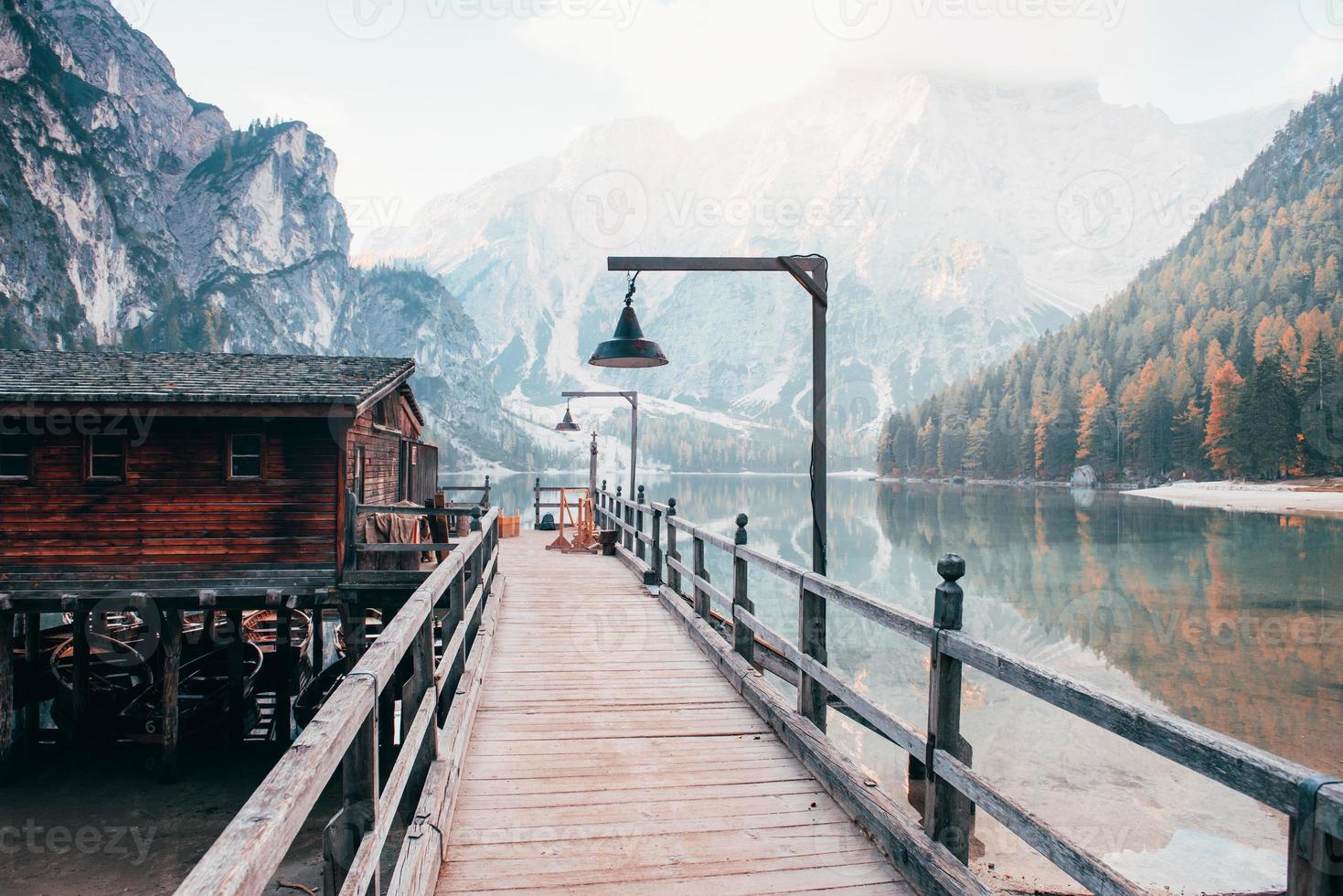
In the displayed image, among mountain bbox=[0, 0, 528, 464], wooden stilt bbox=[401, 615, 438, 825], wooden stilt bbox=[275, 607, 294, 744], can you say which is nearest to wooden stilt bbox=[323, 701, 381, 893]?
wooden stilt bbox=[401, 615, 438, 825]

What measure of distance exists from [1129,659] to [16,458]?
29.3 meters

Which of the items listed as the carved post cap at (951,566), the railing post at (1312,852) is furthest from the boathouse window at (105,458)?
the railing post at (1312,852)

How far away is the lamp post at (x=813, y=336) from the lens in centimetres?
775

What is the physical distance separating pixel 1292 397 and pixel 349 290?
15654cm

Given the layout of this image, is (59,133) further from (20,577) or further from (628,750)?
(628,750)

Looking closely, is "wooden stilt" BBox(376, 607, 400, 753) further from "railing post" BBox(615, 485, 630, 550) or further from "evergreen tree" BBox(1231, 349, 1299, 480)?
"evergreen tree" BBox(1231, 349, 1299, 480)

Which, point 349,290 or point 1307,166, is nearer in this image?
point 1307,166

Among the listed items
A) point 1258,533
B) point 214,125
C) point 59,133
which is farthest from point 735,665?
point 214,125

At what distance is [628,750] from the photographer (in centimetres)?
591

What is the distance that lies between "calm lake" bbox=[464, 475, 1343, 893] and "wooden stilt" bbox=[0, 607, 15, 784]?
15.6m

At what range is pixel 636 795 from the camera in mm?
5082

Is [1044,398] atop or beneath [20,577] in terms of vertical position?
atop

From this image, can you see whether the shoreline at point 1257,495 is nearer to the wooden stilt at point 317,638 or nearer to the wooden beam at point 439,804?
the wooden stilt at point 317,638

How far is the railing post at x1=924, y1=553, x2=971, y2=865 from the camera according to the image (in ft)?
12.6
